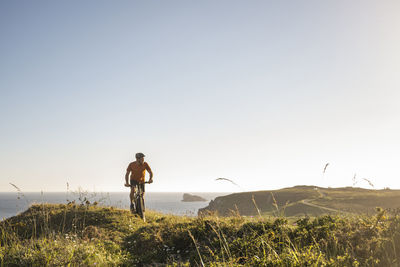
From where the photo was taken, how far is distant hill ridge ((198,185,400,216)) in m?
23.0

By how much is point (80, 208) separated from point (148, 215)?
10.8 feet

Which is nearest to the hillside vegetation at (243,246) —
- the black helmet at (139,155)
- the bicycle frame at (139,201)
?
the bicycle frame at (139,201)

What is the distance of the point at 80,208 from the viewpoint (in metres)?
12.9

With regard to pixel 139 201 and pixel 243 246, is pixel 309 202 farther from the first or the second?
pixel 243 246

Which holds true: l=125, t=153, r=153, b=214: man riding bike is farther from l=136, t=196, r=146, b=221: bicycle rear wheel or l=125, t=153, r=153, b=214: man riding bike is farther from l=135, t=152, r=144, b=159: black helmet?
l=136, t=196, r=146, b=221: bicycle rear wheel

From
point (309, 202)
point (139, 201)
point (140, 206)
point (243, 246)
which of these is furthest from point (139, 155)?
point (309, 202)

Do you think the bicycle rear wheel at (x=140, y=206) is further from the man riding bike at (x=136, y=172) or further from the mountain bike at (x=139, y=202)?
the man riding bike at (x=136, y=172)

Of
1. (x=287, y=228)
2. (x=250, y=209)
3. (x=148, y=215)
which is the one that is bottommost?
(x=250, y=209)

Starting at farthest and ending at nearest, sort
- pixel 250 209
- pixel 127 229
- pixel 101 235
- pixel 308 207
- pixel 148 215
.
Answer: pixel 250 209 < pixel 308 207 < pixel 148 215 < pixel 127 229 < pixel 101 235

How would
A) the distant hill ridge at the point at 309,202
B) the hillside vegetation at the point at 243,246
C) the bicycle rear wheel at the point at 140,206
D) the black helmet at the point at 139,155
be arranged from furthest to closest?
the distant hill ridge at the point at 309,202
the bicycle rear wheel at the point at 140,206
the black helmet at the point at 139,155
the hillside vegetation at the point at 243,246

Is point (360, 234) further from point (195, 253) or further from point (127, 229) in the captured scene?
point (127, 229)

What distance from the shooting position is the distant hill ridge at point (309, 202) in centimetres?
2302

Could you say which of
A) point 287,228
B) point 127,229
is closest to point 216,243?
point 287,228

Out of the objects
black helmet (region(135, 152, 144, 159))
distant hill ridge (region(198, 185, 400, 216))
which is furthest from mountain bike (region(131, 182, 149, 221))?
distant hill ridge (region(198, 185, 400, 216))
